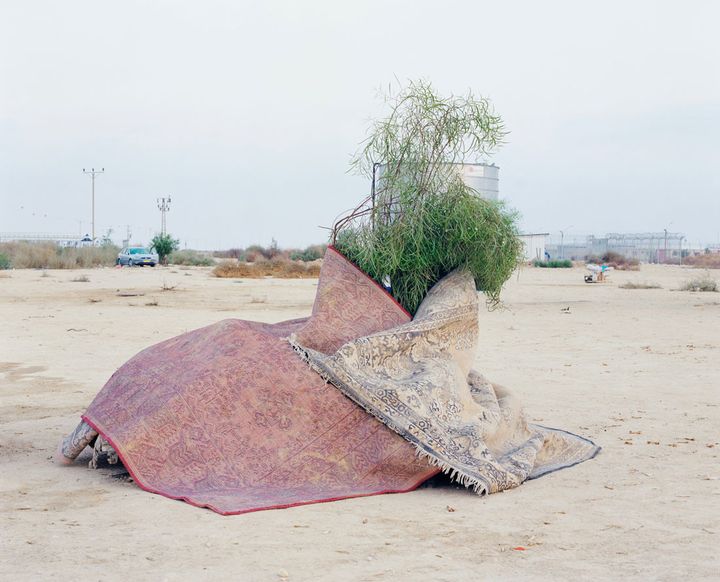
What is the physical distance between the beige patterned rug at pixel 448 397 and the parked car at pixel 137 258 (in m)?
39.8

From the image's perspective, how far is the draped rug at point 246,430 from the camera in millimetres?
5844

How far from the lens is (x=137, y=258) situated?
150ft

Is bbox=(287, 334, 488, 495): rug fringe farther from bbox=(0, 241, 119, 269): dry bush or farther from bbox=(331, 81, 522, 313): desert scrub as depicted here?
bbox=(0, 241, 119, 269): dry bush

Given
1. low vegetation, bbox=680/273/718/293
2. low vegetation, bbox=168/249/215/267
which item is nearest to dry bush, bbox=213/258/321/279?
low vegetation, bbox=168/249/215/267

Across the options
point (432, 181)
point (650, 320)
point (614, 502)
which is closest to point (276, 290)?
point (650, 320)

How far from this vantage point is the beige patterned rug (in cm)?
595

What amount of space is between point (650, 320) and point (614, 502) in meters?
13.2

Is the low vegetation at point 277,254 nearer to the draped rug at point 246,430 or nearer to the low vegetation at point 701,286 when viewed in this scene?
the low vegetation at point 701,286

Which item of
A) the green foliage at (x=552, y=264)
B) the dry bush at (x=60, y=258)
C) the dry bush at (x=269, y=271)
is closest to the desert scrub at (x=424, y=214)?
the dry bush at (x=269, y=271)

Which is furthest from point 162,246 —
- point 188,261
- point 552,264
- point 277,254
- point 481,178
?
point 481,178

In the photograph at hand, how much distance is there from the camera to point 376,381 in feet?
20.5

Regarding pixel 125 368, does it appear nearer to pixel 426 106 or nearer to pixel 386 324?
pixel 386 324

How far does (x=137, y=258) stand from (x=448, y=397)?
135 ft

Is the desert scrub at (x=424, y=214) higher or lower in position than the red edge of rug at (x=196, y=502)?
higher
